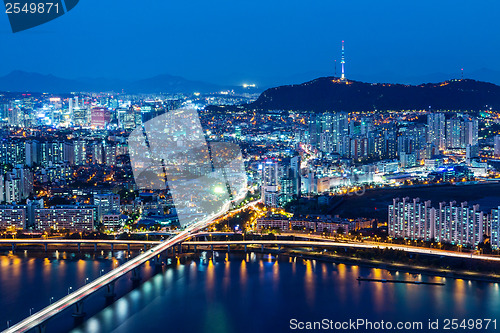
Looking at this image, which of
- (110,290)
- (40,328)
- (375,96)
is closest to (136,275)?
(110,290)

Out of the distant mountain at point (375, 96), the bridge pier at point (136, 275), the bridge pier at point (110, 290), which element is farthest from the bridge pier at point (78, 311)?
the distant mountain at point (375, 96)

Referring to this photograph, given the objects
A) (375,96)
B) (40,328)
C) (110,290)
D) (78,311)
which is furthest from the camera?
(375,96)

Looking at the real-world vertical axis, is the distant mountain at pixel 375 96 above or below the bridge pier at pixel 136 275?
above

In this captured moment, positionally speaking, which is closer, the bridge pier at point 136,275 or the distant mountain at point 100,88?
the bridge pier at point 136,275

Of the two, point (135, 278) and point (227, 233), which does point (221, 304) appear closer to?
point (135, 278)

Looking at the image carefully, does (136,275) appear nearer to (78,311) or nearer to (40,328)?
(78,311)

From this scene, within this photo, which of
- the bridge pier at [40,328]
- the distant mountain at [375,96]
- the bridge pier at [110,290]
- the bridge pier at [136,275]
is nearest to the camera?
the bridge pier at [40,328]

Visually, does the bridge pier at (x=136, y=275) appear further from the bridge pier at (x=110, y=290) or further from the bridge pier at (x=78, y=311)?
the bridge pier at (x=78, y=311)

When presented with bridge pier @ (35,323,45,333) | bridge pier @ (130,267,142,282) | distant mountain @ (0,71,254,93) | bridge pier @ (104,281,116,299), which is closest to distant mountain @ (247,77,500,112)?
distant mountain @ (0,71,254,93)
